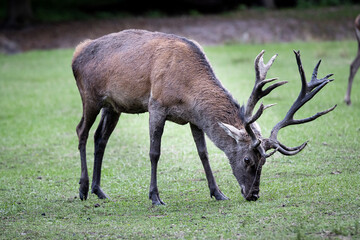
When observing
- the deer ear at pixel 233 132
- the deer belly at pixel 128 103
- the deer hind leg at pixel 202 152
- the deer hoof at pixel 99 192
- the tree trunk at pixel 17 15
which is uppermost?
the deer ear at pixel 233 132

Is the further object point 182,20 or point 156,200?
point 182,20

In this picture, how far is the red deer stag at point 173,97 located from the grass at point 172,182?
1.47 ft

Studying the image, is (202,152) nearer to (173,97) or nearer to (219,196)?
(219,196)

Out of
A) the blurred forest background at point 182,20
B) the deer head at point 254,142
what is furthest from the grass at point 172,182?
the blurred forest background at point 182,20

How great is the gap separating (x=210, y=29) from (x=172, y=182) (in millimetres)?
18071

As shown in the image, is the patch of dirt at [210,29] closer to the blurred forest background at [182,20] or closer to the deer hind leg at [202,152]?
the blurred forest background at [182,20]

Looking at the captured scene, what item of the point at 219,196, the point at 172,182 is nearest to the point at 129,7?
the point at 172,182

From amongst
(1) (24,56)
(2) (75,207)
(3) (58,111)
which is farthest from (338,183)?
(1) (24,56)

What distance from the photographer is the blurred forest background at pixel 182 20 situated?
81.3 ft

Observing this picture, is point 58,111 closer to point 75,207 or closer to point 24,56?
point 75,207

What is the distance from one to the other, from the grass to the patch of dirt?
885 cm

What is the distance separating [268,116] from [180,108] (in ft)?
18.5

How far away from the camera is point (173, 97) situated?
711cm

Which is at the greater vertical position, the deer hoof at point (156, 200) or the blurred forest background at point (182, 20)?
the deer hoof at point (156, 200)
